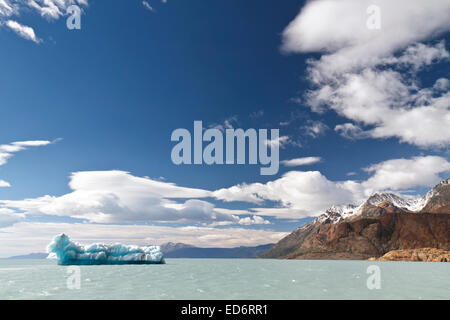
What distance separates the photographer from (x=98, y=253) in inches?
4363

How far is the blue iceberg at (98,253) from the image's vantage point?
336 feet

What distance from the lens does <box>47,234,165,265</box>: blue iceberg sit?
102500 millimetres
